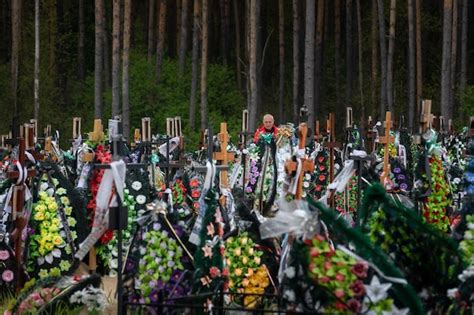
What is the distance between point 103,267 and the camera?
15.0 metres

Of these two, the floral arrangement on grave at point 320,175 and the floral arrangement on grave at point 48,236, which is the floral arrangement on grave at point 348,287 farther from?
the floral arrangement on grave at point 320,175

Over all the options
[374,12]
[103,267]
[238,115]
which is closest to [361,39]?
[374,12]

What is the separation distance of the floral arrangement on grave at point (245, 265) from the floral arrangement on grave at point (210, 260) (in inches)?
35.9

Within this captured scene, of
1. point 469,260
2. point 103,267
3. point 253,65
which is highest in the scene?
point 253,65

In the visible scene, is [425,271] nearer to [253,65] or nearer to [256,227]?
[256,227]

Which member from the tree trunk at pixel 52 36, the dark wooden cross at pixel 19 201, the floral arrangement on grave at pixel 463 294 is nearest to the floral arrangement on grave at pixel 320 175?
the dark wooden cross at pixel 19 201

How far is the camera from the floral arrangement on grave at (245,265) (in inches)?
438

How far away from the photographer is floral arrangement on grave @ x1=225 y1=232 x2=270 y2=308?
11117 millimetres

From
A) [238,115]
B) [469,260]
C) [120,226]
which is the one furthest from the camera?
[238,115]

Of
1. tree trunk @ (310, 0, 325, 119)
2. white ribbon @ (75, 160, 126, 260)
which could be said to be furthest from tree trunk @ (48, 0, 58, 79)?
white ribbon @ (75, 160, 126, 260)

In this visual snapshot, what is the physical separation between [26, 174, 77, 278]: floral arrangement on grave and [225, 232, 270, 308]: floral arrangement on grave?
2.76 m

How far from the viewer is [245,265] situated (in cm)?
1125

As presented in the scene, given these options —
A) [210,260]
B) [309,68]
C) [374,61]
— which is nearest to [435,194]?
[210,260]

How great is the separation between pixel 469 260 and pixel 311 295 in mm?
1631
